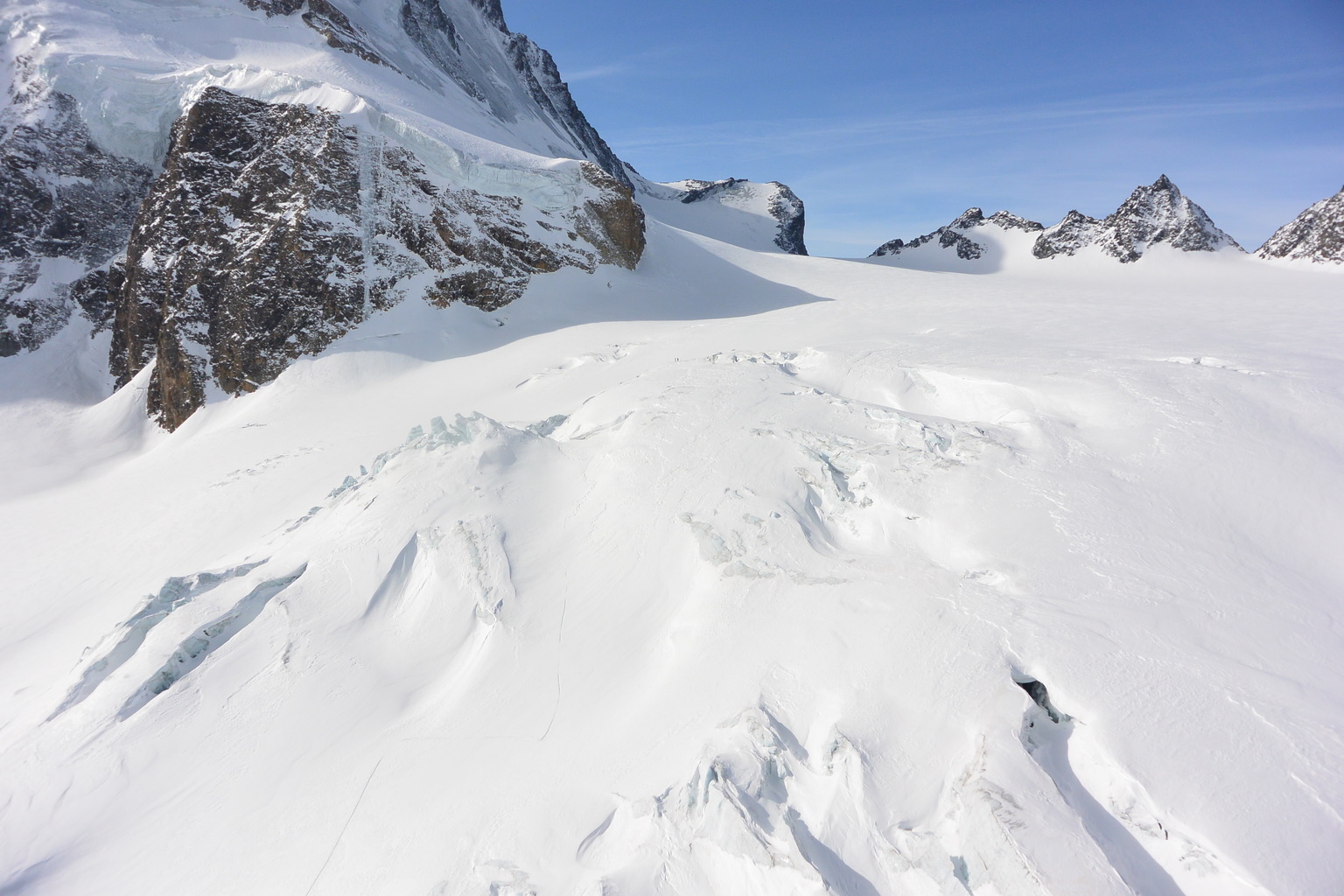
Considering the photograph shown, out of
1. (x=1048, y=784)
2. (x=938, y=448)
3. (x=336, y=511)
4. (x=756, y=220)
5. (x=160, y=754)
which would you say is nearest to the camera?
(x=1048, y=784)

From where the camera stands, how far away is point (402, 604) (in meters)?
6.56

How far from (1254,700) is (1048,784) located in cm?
161

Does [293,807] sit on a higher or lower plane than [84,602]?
higher

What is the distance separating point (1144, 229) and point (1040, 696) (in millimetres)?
40640

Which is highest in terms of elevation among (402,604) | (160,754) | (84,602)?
(402,604)

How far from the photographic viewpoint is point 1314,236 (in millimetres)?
28141

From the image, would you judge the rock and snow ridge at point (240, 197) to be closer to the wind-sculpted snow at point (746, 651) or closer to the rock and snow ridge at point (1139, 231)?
the wind-sculpted snow at point (746, 651)

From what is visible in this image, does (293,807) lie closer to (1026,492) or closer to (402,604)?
(402,604)

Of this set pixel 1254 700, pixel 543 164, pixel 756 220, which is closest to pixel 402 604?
pixel 1254 700

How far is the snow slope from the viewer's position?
3.93 meters

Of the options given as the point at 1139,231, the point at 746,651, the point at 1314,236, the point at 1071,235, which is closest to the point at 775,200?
the point at 1071,235

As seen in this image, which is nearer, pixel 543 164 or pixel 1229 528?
pixel 1229 528

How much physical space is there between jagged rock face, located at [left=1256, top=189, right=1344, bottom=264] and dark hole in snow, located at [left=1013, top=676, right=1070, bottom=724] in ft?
116

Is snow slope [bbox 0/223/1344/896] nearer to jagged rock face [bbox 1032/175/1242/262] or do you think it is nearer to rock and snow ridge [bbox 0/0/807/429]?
rock and snow ridge [bbox 0/0/807/429]
